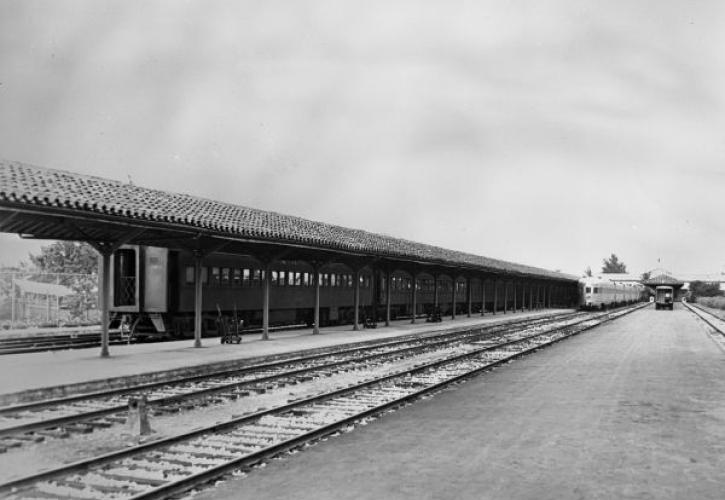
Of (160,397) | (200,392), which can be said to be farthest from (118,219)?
(200,392)

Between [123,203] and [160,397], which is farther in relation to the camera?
[123,203]

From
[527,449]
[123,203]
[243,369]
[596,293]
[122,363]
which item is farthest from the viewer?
[596,293]

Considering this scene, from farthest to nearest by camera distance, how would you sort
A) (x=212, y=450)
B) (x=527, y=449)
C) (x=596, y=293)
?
(x=596, y=293)
(x=527, y=449)
(x=212, y=450)

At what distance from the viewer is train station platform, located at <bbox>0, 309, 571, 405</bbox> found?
1138 centimetres

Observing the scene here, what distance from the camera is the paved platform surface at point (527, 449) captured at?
242 inches

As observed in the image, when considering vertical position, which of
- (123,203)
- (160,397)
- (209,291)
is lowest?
(160,397)

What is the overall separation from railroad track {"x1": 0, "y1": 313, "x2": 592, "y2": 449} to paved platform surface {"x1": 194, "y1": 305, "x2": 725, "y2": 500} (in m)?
2.88

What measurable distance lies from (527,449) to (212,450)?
3490 mm

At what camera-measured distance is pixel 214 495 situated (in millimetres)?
5898

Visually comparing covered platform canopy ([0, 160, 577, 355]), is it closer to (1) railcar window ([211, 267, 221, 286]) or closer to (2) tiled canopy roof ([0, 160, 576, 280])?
(2) tiled canopy roof ([0, 160, 576, 280])

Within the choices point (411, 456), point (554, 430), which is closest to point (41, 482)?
point (411, 456)

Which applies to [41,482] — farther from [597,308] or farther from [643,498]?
[597,308]

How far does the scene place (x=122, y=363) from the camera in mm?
14539

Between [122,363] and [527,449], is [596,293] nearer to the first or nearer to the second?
[122,363]
